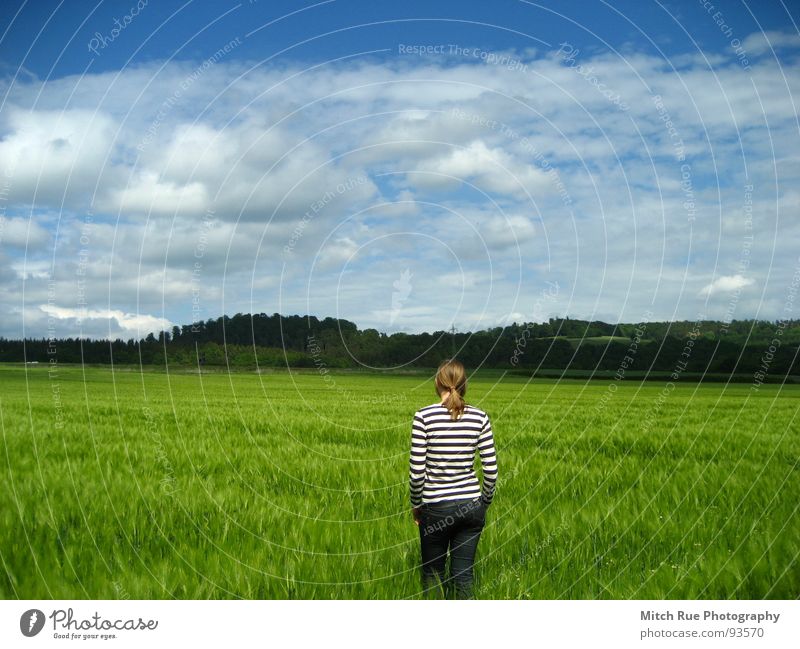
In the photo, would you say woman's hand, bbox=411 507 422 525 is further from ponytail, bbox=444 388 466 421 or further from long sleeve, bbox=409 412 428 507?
ponytail, bbox=444 388 466 421

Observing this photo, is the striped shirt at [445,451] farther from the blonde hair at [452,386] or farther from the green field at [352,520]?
the green field at [352,520]

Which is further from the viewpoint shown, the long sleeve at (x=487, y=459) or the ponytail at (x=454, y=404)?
the long sleeve at (x=487, y=459)

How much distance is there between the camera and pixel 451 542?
5.98m

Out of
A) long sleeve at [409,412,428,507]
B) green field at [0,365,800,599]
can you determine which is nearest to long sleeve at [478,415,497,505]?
long sleeve at [409,412,428,507]

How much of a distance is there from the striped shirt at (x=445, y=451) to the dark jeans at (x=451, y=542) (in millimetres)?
88

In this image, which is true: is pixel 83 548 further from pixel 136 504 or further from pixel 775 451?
pixel 775 451

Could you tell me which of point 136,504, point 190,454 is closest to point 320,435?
point 190,454

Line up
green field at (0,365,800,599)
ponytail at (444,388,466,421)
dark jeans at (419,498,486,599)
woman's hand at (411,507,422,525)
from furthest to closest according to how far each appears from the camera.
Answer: green field at (0,365,800,599)
woman's hand at (411,507,422,525)
dark jeans at (419,498,486,599)
ponytail at (444,388,466,421)

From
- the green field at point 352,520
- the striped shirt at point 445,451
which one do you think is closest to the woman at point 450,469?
the striped shirt at point 445,451

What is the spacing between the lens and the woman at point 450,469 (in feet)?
18.6

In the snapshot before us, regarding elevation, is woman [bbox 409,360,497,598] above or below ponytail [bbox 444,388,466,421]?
below

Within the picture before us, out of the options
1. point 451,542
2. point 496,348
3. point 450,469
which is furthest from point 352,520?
point 496,348

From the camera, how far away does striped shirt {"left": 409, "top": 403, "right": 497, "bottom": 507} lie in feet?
18.6

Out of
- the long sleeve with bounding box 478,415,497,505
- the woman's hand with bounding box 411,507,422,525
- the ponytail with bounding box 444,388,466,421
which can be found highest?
the ponytail with bounding box 444,388,466,421
